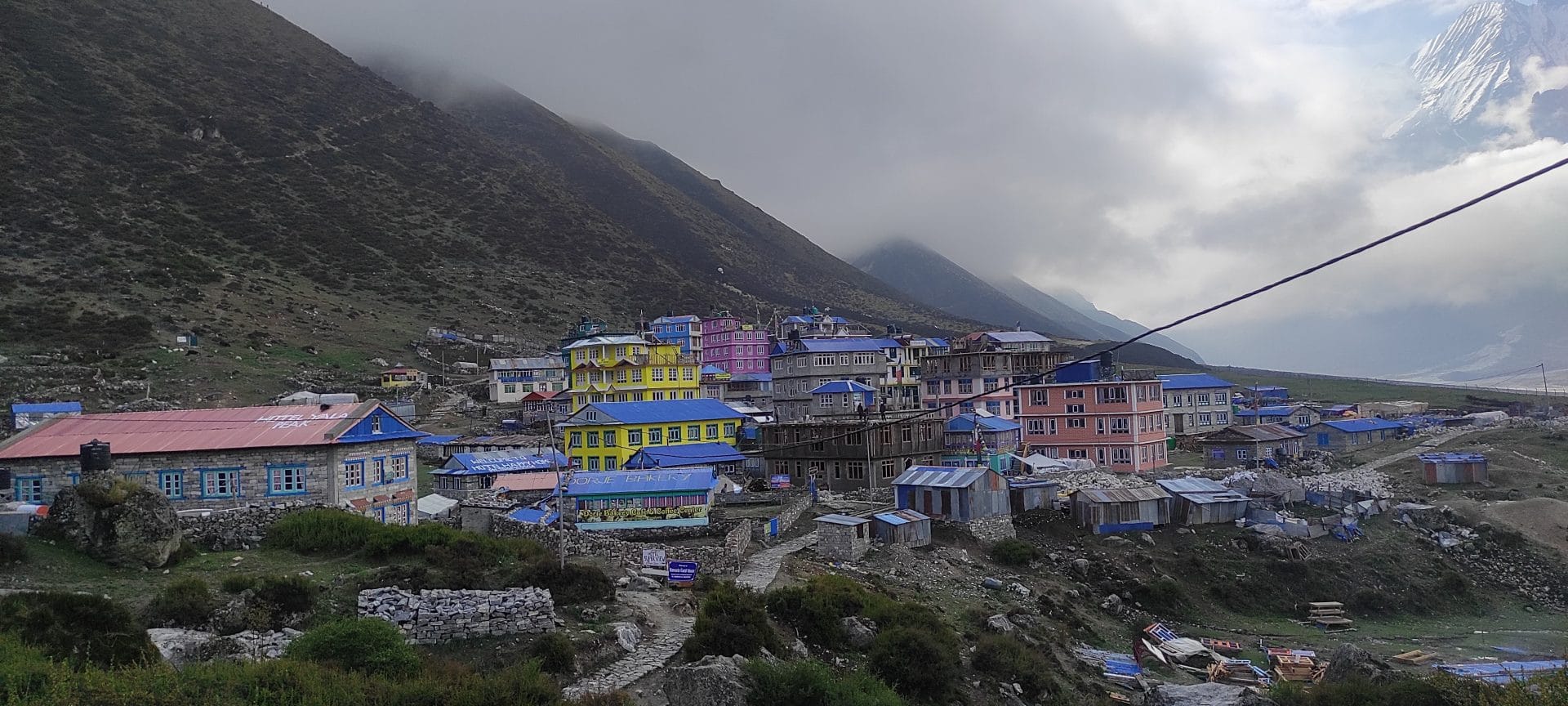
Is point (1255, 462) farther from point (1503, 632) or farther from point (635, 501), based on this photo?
point (635, 501)

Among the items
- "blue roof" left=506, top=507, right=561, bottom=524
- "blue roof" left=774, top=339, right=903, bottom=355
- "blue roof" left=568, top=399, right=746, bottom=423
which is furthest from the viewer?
"blue roof" left=774, top=339, right=903, bottom=355

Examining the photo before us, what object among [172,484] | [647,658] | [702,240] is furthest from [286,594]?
[702,240]

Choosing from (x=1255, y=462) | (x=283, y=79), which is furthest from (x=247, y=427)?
Answer: (x=283, y=79)

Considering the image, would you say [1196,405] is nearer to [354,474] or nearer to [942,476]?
[942,476]

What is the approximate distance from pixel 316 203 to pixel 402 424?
87.1 m

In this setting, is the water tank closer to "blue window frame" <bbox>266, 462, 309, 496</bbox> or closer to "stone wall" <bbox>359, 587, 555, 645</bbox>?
"blue window frame" <bbox>266, 462, 309, 496</bbox>

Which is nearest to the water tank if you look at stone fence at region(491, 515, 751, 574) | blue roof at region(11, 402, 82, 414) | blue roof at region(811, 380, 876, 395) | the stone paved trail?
stone fence at region(491, 515, 751, 574)

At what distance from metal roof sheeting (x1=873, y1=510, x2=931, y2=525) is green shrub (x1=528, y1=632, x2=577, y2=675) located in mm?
18291

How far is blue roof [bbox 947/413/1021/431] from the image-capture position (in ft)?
163

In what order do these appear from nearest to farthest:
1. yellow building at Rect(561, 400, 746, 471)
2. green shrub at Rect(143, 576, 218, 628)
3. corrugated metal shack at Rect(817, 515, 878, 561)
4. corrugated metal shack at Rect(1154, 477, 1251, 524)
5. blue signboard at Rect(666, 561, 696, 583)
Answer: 1. green shrub at Rect(143, 576, 218, 628)
2. blue signboard at Rect(666, 561, 696, 583)
3. corrugated metal shack at Rect(817, 515, 878, 561)
4. corrugated metal shack at Rect(1154, 477, 1251, 524)
5. yellow building at Rect(561, 400, 746, 471)

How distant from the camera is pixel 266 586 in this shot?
657 inches

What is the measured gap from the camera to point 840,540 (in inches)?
1173

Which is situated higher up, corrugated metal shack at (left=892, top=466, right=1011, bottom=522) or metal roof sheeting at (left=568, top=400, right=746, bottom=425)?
metal roof sheeting at (left=568, top=400, right=746, bottom=425)

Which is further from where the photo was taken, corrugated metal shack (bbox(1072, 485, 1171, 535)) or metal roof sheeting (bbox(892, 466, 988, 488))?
corrugated metal shack (bbox(1072, 485, 1171, 535))
